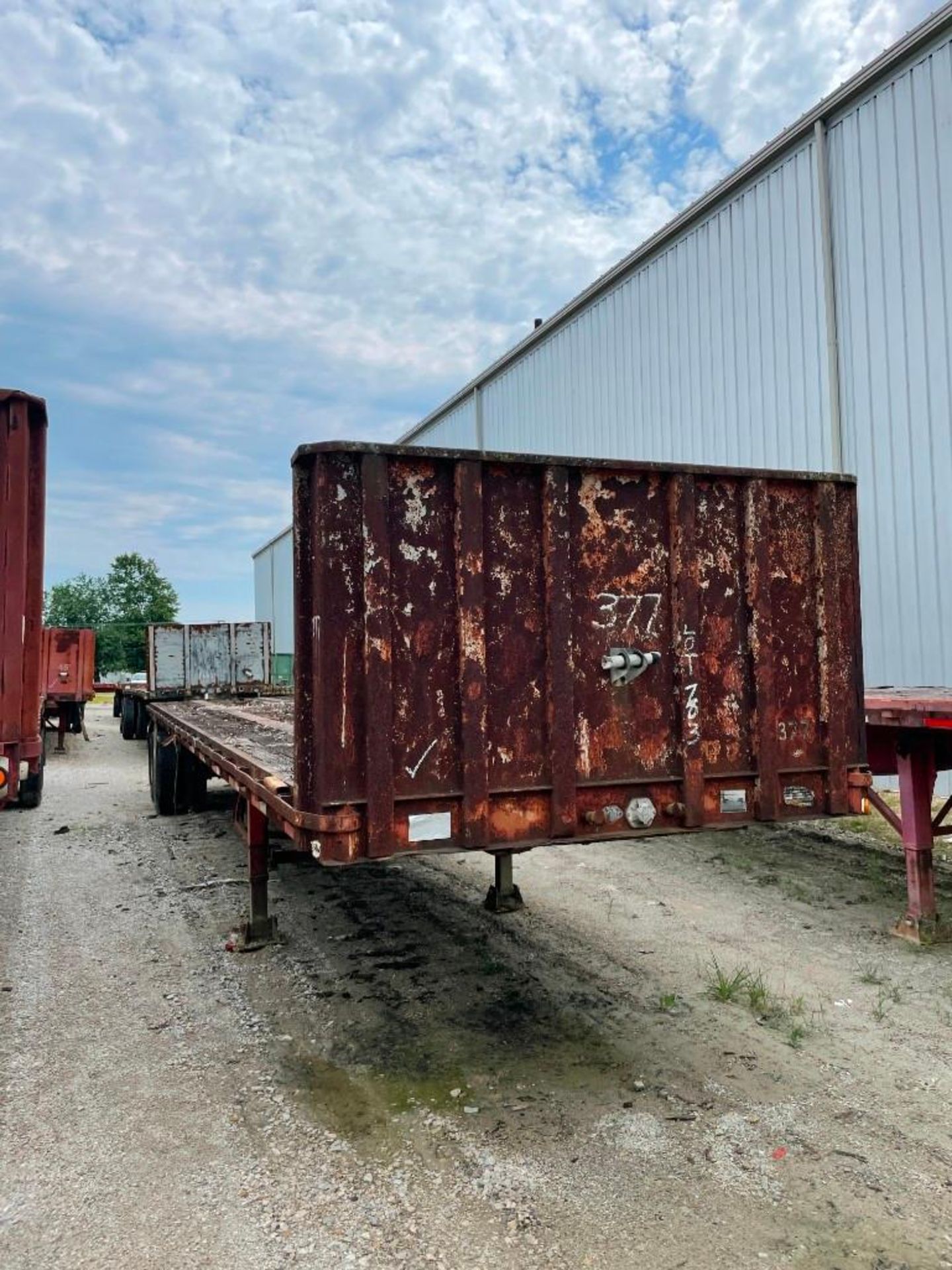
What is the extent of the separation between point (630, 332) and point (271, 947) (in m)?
11.6

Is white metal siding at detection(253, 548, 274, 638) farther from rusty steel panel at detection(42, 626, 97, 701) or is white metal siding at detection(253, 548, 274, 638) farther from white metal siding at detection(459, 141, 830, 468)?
white metal siding at detection(459, 141, 830, 468)

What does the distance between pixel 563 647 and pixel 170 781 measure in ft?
26.1

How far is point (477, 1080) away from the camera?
3.73 metres

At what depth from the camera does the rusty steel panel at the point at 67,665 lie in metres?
17.7

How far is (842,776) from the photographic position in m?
3.94

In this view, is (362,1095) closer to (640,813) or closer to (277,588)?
(640,813)

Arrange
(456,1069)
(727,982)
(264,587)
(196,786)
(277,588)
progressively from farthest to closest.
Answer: (264,587) → (277,588) → (196,786) → (727,982) → (456,1069)

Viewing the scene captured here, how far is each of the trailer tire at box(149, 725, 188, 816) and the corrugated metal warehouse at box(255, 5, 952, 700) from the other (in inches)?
319

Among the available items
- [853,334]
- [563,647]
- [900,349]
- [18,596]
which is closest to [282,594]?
[853,334]

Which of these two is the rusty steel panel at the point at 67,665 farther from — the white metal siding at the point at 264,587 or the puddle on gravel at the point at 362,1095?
Answer: the white metal siding at the point at 264,587

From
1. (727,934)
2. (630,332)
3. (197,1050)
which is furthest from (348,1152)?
(630,332)

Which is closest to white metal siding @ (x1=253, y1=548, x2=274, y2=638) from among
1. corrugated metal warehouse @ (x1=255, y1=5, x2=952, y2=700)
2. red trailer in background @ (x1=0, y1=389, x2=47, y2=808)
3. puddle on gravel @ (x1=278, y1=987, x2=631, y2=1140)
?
corrugated metal warehouse @ (x1=255, y1=5, x2=952, y2=700)

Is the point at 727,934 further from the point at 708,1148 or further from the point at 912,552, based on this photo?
the point at 912,552

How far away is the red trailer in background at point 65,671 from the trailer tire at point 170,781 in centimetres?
806
